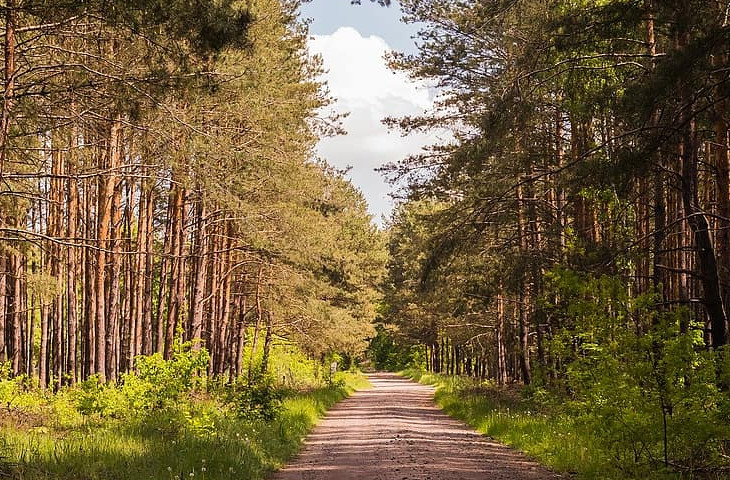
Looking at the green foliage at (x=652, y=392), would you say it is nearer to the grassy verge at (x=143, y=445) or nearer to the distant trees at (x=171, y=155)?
the grassy verge at (x=143, y=445)

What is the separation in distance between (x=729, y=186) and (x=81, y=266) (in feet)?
87.9

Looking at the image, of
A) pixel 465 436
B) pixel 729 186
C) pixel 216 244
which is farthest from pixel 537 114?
pixel 216 244

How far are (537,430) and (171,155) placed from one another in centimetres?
874

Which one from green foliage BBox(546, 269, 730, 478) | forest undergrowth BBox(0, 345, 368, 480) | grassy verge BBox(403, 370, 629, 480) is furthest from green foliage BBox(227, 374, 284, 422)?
green foliage BBox(546, 269, 730, 478)

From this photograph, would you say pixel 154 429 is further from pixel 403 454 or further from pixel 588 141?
pixel 588 141

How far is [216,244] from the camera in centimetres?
2434

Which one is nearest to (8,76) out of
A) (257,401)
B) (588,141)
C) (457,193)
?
(257,401)

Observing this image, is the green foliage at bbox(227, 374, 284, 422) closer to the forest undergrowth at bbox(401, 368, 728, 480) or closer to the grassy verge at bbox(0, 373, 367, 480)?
the grassy verge at bbox(0, 373, 367, 480)

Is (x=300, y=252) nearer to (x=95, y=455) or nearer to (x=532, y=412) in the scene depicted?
(x=532, y=412)

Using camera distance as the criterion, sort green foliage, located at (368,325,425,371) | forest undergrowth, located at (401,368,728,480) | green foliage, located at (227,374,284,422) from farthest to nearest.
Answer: green foliage, located at (368,325,425,371) → green foliage, located at (227,374,284,422) → forest undergrowth, located at (401,368,728,480)

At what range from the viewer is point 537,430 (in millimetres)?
14344

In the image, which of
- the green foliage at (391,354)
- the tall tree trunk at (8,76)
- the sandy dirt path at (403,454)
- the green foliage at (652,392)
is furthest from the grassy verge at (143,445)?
the green foliage at (391,354)

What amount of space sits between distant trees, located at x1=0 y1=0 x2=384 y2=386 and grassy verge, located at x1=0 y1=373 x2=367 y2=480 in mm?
2375

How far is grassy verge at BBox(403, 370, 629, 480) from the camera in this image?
1030 centimetres
